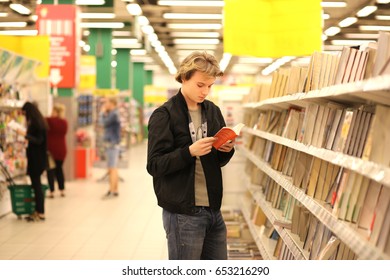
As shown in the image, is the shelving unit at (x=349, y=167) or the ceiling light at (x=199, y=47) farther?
the ceiling light at (x=199, y=47)

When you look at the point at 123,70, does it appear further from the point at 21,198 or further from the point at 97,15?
the point at 21,198

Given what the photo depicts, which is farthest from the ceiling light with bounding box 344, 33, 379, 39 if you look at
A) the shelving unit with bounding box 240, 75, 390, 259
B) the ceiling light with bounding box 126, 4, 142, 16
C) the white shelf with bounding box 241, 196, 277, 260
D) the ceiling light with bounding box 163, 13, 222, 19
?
the shelving unit with bounding box 240, 75, 390, 259

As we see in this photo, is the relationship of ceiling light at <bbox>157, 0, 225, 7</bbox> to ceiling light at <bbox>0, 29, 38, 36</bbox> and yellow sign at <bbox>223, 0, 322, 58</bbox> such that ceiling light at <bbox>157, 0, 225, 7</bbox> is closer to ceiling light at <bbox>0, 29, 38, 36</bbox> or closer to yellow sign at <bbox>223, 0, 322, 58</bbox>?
ceiling light at <bbox>0, 29, 38, 36</bbox>

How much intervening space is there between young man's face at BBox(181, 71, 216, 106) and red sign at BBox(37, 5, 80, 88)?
26.8 ft

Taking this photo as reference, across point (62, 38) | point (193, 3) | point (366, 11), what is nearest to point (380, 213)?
point (62, 38)

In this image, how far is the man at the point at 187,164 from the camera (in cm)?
274

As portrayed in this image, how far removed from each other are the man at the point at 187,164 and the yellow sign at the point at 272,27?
A: 312 centimetres

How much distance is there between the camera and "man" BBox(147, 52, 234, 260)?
2736mm

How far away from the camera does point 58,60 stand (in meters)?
10.6

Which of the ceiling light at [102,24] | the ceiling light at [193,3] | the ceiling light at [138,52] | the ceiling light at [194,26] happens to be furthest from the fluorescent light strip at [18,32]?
the ceiling light at [138,52]

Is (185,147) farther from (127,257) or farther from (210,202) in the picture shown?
(127,257)

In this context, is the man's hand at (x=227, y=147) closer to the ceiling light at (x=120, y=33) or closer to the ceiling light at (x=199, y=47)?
the ceiling light at (x=120, y=33)

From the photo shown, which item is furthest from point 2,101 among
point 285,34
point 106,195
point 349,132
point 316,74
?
point 349,132

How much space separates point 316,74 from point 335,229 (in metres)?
1.33
